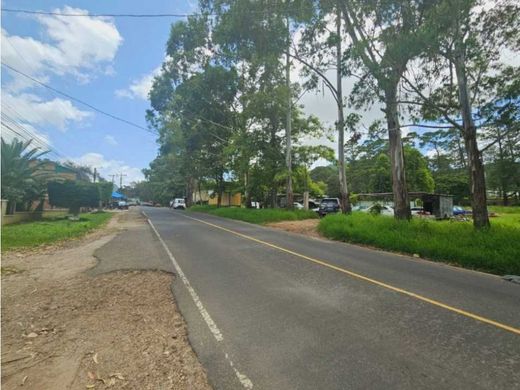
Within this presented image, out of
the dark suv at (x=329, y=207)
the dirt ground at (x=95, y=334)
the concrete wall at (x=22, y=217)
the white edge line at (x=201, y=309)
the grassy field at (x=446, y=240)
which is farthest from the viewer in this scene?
the dark suv at (x=329, y=207)

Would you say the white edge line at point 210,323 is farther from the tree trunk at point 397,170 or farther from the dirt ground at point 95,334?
the tree trunk at point 397,170

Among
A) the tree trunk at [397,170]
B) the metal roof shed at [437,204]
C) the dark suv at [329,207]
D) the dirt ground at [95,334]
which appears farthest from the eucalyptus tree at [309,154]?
the dirt ground at [95,334]

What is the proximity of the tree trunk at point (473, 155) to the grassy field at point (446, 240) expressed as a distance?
1.65 feet

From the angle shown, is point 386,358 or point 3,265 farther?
point 3,265

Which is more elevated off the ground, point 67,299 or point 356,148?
point 356,148

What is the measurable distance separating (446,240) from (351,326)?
770 centimetres

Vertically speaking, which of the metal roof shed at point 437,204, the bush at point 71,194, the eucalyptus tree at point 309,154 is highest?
the eucalyptus tree at point 309,154

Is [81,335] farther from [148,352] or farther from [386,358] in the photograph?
[386,358]

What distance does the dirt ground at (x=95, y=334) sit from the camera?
373cm

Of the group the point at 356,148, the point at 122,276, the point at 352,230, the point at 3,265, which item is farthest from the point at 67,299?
the point at 356,148

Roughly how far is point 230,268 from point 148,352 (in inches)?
178

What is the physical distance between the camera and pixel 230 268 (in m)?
8.76

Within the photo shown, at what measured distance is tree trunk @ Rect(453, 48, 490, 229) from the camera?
12.1 m

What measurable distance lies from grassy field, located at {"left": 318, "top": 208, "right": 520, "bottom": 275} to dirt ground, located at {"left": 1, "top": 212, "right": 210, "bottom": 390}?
786cm
